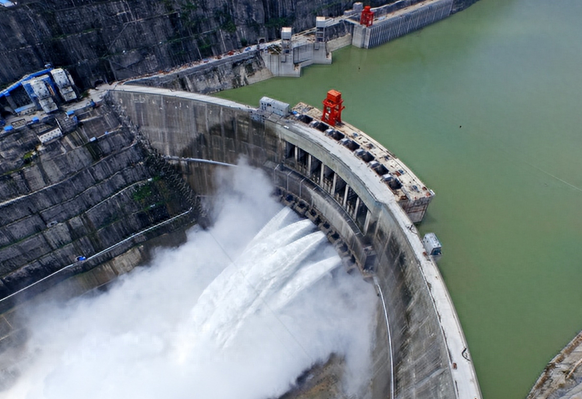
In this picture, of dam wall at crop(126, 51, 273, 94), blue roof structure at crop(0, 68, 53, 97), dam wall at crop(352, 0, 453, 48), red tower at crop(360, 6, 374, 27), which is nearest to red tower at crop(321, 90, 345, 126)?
dam wall at crop(126, 51, 273, 94)

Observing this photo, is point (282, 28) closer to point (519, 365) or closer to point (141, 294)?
point (141, 294)

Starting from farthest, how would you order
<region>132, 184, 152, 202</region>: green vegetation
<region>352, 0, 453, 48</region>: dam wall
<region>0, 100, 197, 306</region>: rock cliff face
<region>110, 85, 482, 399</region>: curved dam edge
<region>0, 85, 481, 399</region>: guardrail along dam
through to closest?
1. <region>352, 0, 453, 48</region>: dam wall
2. <region>132, 184, 152, 202</region>: green vegetation
3. <region>0, 100, 197, 306</region>: rock cliff face
4. <region>0, 85, 481, 399</region>: guardrail along dam
5. <region>110, 85, 482, 399</region>: curved dam edge

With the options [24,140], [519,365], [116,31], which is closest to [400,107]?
[519,365]

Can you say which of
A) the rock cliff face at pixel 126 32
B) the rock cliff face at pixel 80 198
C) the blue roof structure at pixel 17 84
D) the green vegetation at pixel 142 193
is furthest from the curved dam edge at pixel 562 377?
the blue roof structure at pixel 17 84

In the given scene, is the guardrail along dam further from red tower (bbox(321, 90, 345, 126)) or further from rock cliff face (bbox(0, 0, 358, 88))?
rock cliff face (bbox(0, 0, 358, 88))

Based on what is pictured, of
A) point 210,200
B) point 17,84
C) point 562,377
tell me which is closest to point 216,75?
point 210,200

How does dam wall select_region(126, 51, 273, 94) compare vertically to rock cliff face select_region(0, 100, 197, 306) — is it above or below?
above

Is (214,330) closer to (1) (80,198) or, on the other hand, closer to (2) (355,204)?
(2) (355,204)

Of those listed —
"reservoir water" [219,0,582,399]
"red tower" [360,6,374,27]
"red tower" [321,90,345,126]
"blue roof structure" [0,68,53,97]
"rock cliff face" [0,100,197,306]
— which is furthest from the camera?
"red tower" [360,6,374,27]
